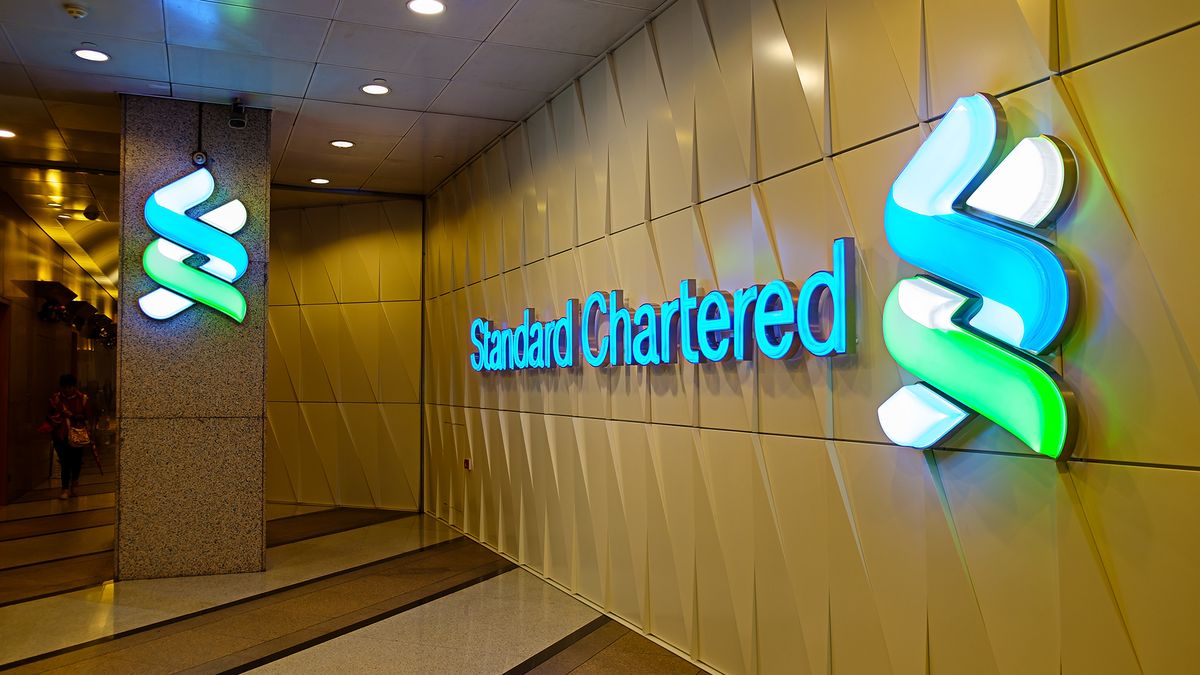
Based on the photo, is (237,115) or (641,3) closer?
(641,3)

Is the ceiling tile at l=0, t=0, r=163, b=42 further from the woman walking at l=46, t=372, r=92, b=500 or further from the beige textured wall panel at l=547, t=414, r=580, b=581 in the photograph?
the woman walking at l=46, t=372, r=92, b=500

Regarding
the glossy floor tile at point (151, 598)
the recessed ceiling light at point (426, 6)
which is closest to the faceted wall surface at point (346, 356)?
the glossy floor tile at point (151, 598)

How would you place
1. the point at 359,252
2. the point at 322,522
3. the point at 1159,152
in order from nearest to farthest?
the point at 1159,152, the point at 322,522, the point at 359,252

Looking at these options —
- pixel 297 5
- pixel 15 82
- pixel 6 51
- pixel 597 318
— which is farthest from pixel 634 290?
pixel 15 82

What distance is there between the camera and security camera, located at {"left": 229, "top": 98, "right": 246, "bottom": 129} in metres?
7.71

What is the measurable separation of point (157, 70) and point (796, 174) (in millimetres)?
5255

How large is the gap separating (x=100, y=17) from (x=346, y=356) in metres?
6.64

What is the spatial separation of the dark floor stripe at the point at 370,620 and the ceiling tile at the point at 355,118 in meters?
4.09

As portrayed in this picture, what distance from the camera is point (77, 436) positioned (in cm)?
1287

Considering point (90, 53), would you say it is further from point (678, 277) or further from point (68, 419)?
point (68, 419)

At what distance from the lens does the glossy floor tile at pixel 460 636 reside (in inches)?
208

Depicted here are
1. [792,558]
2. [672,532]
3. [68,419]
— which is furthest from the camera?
[68,419]

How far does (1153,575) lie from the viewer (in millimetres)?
2666

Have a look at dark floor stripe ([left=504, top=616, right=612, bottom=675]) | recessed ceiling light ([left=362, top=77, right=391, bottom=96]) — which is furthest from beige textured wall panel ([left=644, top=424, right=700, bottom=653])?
recessed ceiling light ([left=362, top=77, right=391, bottom=96])
